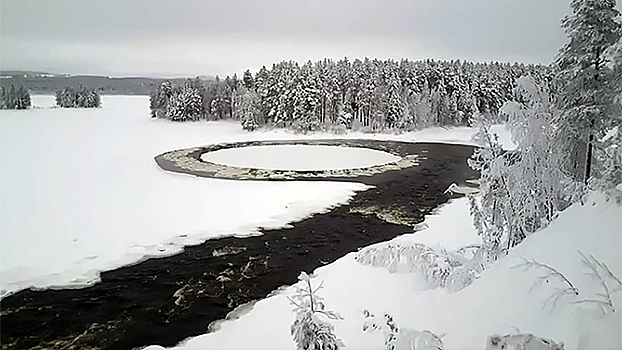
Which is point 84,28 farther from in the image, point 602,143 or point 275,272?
point 602,143

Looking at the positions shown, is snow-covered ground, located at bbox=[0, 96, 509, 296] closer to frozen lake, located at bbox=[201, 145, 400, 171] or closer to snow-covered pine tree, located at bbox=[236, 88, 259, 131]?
frozen lake, located at bbox=[201, 145, 400, 171]

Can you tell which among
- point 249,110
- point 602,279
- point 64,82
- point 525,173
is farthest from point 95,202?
point 249,110

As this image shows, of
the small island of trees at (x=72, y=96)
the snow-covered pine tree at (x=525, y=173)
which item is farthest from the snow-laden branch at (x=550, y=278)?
the small island of trees at (x=72, y=96)

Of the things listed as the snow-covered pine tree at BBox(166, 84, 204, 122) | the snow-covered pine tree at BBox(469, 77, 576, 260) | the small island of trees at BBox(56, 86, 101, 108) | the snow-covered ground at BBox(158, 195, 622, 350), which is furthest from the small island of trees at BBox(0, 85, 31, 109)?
the snow-covered pine tree at BBox(166, 84, 204, 122)

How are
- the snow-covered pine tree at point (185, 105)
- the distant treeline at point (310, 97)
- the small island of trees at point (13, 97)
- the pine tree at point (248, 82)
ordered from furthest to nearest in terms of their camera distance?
the pine tree at point (248, 82)
the snow-covered pine tree at point (185, 105)
the distant treeline at point (310, 97)
the small island of trees at point (13, 97)

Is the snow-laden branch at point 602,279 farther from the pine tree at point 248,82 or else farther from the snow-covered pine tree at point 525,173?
the pine tree at point 248,82

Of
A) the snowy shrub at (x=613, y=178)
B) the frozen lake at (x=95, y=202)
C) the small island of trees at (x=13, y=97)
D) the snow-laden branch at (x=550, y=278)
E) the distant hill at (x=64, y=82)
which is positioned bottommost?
the frozen lake at (x=95, y=202)
